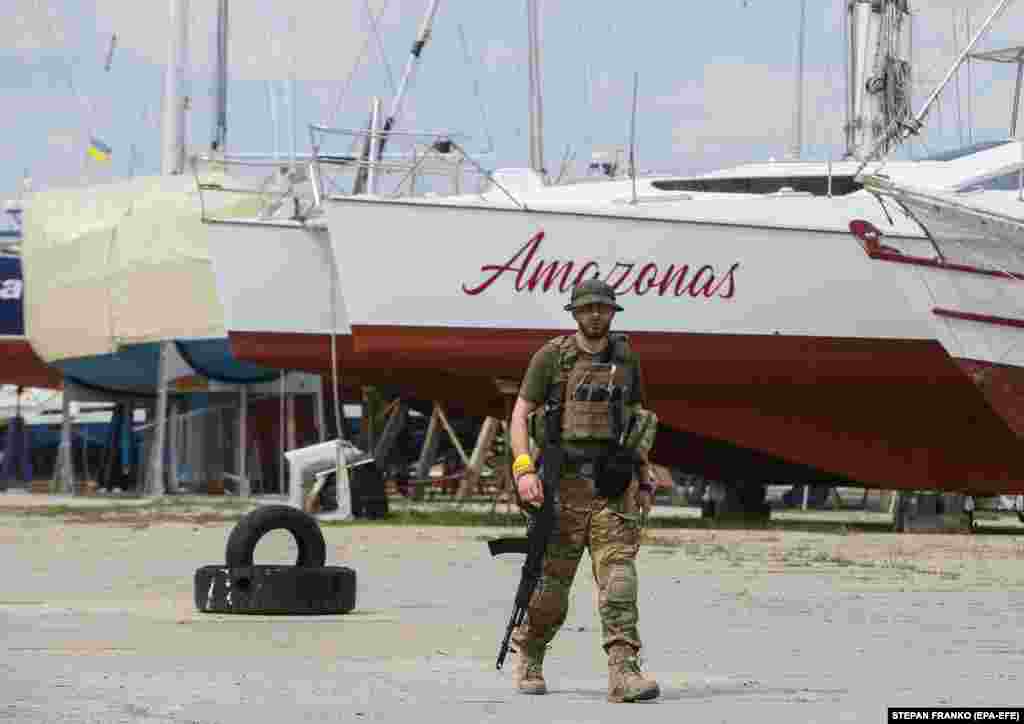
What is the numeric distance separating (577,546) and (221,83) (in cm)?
3458

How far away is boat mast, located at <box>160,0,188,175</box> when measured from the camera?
44.0 m

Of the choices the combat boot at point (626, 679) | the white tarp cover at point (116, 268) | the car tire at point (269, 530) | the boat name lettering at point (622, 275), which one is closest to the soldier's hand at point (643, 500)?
the combat boot at point (626, 679)

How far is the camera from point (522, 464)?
30.9 feet

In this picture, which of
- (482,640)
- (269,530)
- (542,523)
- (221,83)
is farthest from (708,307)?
(221,83)

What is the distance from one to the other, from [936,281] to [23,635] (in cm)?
1490

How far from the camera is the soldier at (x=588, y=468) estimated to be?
369 inches

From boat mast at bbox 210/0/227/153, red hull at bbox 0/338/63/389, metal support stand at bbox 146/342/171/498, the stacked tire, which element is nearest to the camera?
the stacked tire

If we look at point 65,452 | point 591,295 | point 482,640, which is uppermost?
point 591,295

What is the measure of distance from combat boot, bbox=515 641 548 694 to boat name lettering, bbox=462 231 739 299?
1651 centimetres

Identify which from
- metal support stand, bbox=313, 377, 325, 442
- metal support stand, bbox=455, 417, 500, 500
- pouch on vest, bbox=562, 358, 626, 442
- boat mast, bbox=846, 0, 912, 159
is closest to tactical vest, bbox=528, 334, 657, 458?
pouch on vest, bbox=562, 358, 626, 442

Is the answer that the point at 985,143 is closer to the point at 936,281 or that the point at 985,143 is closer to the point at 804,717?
the point at 936,281

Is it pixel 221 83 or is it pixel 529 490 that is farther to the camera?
pixel 221 83

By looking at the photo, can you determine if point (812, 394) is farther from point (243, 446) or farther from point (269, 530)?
point (243, 446)

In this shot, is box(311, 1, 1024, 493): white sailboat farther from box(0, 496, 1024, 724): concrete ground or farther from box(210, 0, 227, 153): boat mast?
box(210, 0, 227, 153): boat mast
